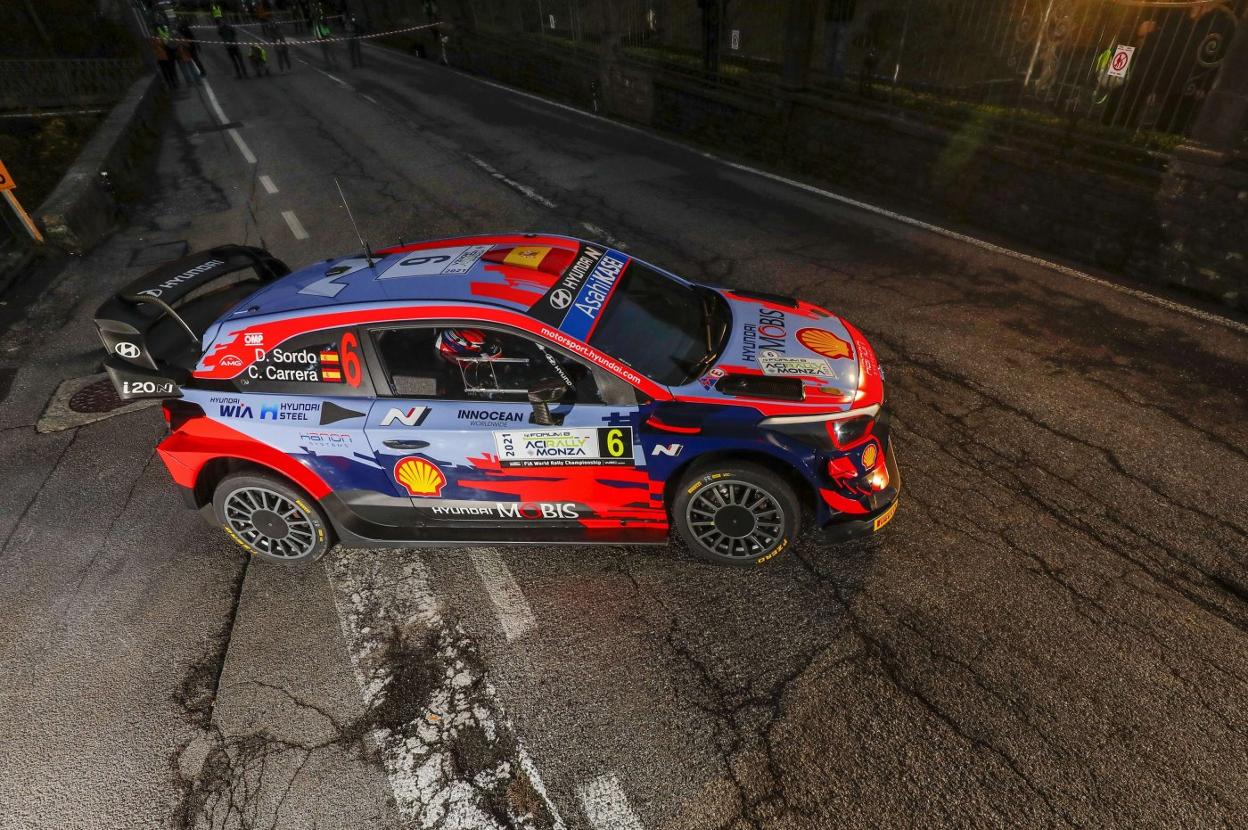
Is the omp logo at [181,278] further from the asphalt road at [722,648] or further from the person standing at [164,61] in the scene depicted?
the person standing at [164,61]

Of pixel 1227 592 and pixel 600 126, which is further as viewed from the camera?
pixel 600 126

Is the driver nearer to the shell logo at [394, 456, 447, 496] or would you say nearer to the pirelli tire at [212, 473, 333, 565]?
the shell logo at [394, 456, 447, 496]

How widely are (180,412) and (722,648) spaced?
3.66m

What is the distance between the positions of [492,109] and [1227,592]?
18073 mm

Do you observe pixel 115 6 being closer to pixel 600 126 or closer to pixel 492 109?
pixel 492 109

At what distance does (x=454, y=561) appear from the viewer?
4.29 meters

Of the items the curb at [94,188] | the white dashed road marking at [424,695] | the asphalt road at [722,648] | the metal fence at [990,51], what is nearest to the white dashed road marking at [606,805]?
the asphalt road at [722,648]

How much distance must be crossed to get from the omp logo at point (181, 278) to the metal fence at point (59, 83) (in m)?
20.7

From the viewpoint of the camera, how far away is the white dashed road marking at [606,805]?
113 inches

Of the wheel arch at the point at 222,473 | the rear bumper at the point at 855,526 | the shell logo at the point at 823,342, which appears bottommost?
the rear bumper at the point at 855,526

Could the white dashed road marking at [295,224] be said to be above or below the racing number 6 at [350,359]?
below

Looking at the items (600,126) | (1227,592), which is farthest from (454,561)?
(600,126)

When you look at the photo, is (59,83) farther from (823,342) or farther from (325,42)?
(823,342)

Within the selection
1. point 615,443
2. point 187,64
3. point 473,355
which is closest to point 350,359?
point 473,355
